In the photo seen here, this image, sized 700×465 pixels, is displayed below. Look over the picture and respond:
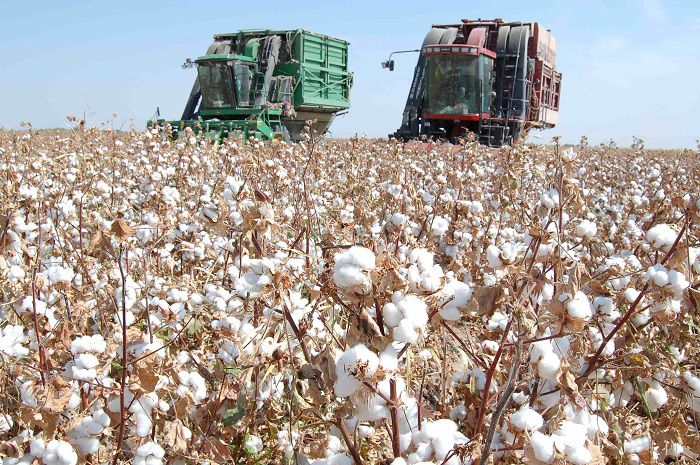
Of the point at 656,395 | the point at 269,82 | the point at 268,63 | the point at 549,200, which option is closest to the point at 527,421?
the point at 656,395

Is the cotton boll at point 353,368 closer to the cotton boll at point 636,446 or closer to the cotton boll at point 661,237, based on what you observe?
the cotton boll at point 661,237

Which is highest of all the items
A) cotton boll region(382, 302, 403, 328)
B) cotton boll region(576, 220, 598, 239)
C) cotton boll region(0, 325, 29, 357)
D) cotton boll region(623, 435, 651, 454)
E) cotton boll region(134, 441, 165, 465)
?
cotton boll region(576, 220, 598, 239)

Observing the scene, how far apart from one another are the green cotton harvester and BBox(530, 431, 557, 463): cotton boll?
13692 millimetres

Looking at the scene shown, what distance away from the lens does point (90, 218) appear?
8.85 ft

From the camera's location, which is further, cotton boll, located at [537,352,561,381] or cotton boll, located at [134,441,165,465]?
cotton boll, located at [134,441,165,465]

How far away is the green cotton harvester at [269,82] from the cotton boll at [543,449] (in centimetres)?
1369

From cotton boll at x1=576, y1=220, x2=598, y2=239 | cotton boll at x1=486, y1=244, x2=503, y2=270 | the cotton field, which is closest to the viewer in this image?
the cotton field

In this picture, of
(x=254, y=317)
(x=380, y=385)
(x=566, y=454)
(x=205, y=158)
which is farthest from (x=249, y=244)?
(x=205, y=158)

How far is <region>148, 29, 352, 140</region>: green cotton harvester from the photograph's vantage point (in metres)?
17.3

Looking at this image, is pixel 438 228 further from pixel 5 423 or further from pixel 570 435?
pixel 5 423

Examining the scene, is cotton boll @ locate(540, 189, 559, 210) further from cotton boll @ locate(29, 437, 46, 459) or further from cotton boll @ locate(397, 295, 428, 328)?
cotton boll @ locate(29, 437, 46, 459)

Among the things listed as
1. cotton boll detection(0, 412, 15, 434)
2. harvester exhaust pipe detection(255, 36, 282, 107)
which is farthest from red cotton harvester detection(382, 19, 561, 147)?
cotton boll detection(0, 412, 15, 434)

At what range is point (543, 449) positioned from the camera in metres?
1.32

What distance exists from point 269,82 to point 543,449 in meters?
18.4
